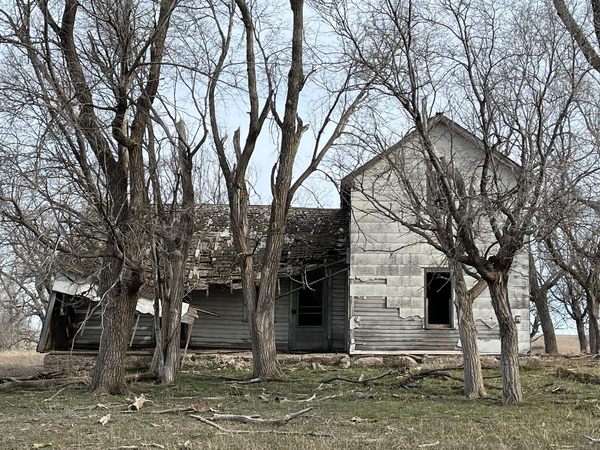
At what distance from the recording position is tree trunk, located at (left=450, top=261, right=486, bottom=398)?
13.8 metres

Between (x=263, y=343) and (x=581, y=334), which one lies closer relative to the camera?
(x=263, y=343)

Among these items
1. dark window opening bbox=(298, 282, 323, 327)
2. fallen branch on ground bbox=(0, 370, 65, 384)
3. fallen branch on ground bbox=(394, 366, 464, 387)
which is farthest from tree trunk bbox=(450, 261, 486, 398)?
fallen branch on ground bbox=(0, 370, 65, 384)

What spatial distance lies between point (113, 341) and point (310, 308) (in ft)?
31.7

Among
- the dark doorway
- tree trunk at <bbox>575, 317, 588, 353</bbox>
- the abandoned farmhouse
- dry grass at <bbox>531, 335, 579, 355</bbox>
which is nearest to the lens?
the abandoned farmhouse

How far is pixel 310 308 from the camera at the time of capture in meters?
23.0

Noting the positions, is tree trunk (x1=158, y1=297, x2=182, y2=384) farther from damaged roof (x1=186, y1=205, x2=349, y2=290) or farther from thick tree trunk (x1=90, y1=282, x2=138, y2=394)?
damaged roof (x1=186, y1=205, x2=349, y2=290)

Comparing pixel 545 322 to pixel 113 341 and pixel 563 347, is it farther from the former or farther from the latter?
pixel 113 341

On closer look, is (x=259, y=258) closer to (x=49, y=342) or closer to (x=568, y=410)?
(x=49, y=342)

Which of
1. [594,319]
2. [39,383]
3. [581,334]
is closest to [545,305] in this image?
[594,319]

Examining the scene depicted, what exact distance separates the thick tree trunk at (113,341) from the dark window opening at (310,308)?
9.29m

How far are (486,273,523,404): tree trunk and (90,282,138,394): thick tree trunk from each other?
6.80m

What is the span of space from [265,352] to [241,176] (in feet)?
14.1

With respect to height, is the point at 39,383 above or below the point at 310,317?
below

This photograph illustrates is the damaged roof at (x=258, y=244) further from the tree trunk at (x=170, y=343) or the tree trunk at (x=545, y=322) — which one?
the tree trunk at (x=545, y=322)
